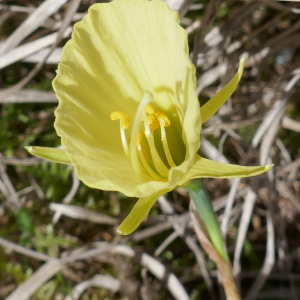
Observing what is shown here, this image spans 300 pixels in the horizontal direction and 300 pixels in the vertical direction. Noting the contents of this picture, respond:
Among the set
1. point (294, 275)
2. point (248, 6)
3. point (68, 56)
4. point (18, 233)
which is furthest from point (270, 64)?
point (18, 233)

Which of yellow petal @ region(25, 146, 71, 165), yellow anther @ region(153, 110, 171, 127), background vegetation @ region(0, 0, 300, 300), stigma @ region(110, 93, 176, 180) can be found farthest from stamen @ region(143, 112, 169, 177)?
background vegetation @ region(0, 0, 300, 300)

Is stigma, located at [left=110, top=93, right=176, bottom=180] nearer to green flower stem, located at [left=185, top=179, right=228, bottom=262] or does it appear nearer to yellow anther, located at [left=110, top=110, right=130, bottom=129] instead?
yellow anther, located at [left=110, top=110, right=130, bottom=129]

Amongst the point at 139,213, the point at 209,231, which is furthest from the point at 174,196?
the point at 139,213

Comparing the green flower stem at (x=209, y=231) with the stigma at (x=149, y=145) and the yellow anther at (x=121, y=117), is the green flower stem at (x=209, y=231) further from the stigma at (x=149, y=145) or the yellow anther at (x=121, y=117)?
the yellow anther at (x=121, y=117)

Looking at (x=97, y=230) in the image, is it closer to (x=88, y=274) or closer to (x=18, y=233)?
(x=88, y=274)

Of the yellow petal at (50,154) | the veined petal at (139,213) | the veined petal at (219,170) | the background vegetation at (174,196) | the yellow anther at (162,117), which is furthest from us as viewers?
the background vegetation at (174,196)

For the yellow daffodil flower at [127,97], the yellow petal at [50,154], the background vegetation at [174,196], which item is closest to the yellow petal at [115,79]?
the yellow daffodil flower at [127,97]
